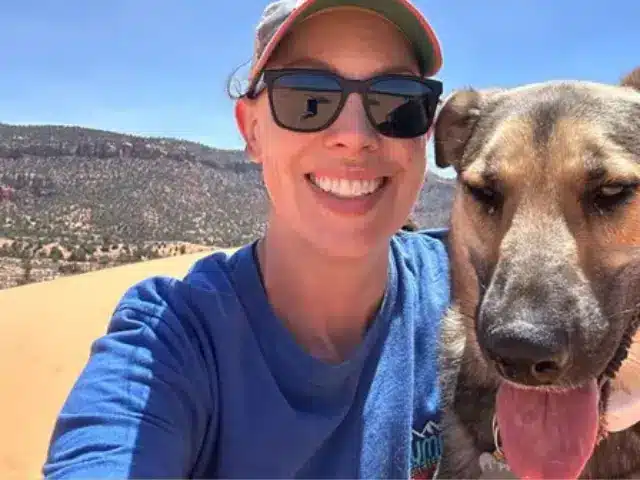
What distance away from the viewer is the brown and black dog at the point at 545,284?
2799mm

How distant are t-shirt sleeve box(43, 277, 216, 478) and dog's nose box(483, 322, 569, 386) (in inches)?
40.8

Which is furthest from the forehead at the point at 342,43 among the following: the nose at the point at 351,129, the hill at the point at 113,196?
the hill at the point at 113,196

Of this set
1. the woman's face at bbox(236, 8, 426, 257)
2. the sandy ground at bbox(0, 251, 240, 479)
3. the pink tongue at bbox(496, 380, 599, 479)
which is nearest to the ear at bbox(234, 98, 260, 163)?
the woman's face at bbox(236, 8, 426, 257)

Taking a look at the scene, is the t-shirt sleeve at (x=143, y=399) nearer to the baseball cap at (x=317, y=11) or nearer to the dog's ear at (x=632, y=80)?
the baseball cap at (x=317, y=11)

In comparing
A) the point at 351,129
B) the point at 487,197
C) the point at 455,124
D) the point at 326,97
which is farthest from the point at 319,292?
the point at 455,124

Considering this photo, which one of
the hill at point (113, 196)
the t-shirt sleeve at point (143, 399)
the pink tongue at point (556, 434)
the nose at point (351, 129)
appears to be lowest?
the pink tongue at point (556, 434)

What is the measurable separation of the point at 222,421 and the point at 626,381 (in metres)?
1.72

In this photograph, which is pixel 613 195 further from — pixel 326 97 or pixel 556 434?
pixel 326 97

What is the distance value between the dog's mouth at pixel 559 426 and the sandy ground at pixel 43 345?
8.08 m

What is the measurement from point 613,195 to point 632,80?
45.3 inches

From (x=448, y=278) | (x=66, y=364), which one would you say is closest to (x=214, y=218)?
(x=66, y=364)

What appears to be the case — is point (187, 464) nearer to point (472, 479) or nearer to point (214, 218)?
point (472, 479)

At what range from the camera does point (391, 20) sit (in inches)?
121

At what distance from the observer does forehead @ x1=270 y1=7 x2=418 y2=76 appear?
304 cm
